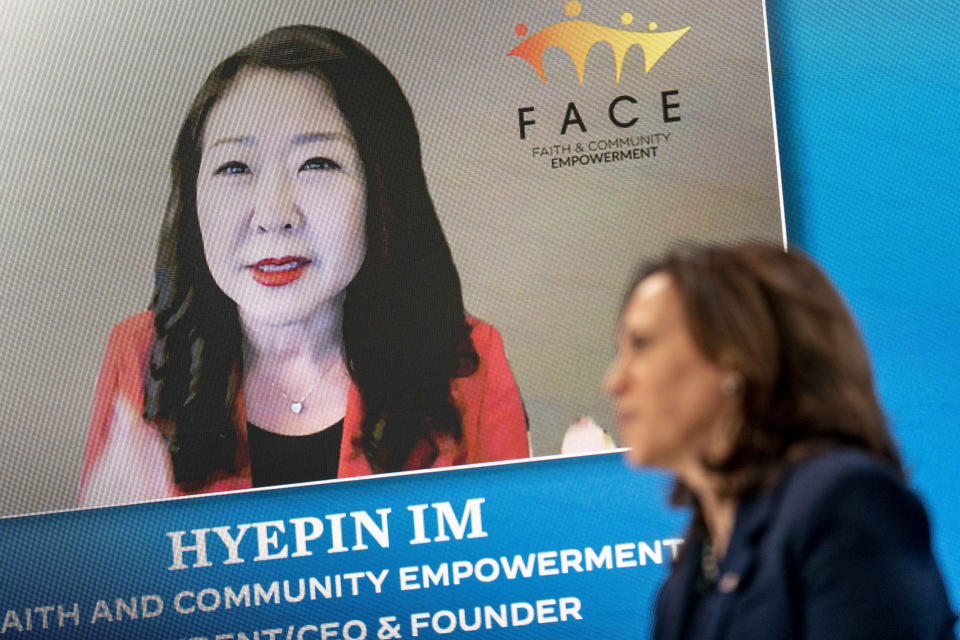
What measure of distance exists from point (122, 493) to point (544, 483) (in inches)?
54.7

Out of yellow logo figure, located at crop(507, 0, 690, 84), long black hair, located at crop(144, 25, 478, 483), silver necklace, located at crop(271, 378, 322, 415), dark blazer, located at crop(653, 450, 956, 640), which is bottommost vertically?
dark blazer, located at crop(653, 450, 956, 640)

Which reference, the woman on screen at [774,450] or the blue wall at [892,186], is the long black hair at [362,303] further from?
the woman on screen at [774,450]

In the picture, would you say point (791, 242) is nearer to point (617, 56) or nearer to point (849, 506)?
point (617, 56)

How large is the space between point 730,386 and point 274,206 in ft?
8.69

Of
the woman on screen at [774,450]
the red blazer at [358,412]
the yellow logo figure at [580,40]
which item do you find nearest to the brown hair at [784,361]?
the woman on screen at [774,450]

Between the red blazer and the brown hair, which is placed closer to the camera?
the brown hair

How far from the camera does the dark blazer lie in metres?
1.00

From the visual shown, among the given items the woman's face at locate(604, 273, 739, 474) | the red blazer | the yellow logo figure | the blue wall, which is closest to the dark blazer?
the woman's face at locate(604, 273, 739, 474)

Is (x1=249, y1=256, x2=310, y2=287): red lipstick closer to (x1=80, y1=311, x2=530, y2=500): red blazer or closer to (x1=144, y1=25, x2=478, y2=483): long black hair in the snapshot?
(x1=144, y1=25, x2=478, y2=483): long black hair

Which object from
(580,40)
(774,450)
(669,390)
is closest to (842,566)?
(774,450)

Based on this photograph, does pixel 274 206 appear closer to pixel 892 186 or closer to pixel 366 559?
pixel 366 559

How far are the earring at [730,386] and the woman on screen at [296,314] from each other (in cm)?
233

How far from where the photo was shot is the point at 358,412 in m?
3.46

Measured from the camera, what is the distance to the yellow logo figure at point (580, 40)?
3432 mm
